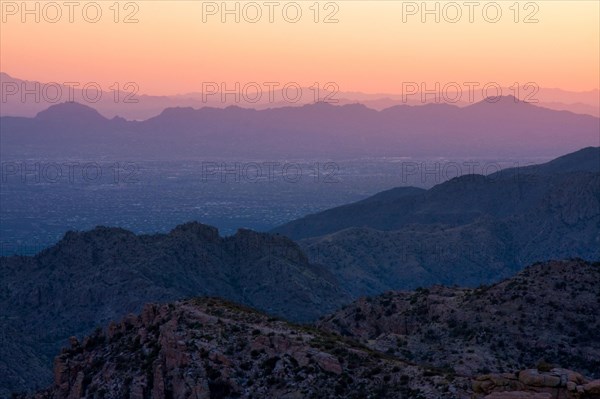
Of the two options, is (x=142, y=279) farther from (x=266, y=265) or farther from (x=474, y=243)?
(x=474, y=243)

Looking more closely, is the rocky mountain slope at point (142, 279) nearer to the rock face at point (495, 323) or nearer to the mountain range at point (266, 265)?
the mountain range at point (266, 265)

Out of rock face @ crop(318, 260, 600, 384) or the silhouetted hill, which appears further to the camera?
the silhouetted hill

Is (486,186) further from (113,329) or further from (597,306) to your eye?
(113,329)

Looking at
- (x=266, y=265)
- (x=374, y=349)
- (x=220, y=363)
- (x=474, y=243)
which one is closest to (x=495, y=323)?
(x=374, y=349)

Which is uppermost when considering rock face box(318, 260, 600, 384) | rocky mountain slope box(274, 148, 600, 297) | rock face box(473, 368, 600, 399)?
rock face box(473, 368, 600, 399)

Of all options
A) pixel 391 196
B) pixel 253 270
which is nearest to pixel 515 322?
pixel 253 270

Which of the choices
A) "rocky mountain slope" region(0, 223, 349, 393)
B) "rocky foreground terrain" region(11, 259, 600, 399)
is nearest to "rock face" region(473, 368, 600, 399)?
"rocky foreground terrain" region(11, 259, 600, 399)

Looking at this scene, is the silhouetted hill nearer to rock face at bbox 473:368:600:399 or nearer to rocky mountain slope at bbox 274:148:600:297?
rocky mountain slope at bbox 274:148:600:297
